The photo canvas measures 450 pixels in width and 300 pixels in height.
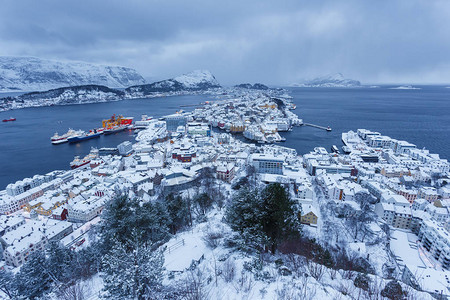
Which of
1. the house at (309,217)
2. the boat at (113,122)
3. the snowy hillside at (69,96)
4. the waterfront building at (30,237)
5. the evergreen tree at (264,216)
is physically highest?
the snowy hillside at (69,96)

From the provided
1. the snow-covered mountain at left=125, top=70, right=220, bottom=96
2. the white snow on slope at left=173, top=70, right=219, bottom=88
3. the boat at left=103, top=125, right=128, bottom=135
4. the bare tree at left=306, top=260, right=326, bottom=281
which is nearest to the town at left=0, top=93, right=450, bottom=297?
the bare tree at left=306, top=260, right=326, bottom=281

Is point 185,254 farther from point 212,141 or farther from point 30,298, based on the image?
point 212,141

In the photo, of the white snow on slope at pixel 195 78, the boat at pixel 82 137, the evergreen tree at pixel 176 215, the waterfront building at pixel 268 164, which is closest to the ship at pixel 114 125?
the boat at pixel 82 137

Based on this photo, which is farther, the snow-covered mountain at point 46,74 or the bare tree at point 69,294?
the snow-covered mountain at point 46,74

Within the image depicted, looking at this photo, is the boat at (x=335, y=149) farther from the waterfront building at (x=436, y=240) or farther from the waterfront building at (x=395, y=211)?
the waterfront building at (x=436, y=240)

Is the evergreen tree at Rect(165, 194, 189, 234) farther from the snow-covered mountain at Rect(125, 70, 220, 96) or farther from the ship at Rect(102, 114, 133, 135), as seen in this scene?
the snow-covered mountain at Rect(125, 70, 220, 96)
